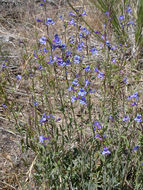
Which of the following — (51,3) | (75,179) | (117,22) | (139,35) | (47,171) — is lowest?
(75,179)

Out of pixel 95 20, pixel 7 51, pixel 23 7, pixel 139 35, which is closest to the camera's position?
pixel 139 35

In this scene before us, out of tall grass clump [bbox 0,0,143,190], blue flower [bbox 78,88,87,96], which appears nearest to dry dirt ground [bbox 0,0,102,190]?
tall grass clump [bbox 0,0,143,190]

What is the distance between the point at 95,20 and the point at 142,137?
431 centimetres

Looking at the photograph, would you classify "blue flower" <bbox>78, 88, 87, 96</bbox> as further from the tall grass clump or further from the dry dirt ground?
the dry dirt ground

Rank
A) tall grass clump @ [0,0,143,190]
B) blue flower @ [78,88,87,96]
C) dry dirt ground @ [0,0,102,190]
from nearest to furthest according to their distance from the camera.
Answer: blue flower @ [78,88,87,96] → tall grass clump @ [0,0,143,190] → dry dirt ground @ [0,0,102,190]

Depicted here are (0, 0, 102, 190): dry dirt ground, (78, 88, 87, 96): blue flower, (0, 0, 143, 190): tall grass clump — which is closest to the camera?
(78, 88, 87, 96): blue flower

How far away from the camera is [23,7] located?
20.3 ft

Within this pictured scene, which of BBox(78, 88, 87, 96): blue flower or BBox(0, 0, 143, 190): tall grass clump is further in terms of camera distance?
BBox(0, 0, 143, 190): tall grass clump

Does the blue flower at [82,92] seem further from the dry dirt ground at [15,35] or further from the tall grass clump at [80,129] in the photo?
the dry dirt ground at [15,35]

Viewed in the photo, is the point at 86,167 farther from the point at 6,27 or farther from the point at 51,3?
the point at 51,3

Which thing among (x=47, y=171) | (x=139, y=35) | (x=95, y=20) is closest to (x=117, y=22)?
(x=139, y=35)

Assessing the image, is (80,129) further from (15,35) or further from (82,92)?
(15,35)

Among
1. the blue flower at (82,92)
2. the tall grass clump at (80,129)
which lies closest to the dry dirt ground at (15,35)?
the tall grass clump at (80,129)

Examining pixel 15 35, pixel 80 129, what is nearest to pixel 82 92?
pixel 80 129
